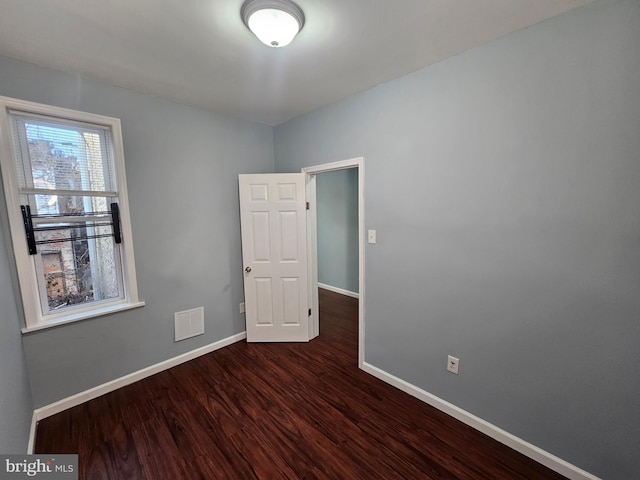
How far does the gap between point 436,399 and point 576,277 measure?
4.23 feet

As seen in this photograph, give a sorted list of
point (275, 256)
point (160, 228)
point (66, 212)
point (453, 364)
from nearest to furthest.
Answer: point (453, 364) → point (66, 212) → point (160, 228) → point (275, 256)

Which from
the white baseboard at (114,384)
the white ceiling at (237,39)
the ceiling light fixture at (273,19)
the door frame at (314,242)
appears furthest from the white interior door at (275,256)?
the ceiling light fixture at (273,19)

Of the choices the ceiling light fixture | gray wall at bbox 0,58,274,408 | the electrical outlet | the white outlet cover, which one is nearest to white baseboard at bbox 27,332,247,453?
gray wall at bbox 0,58,274,408

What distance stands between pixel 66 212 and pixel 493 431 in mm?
3477

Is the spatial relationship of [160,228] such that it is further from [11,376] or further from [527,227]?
[527,227]

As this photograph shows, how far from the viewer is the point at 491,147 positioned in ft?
5.28

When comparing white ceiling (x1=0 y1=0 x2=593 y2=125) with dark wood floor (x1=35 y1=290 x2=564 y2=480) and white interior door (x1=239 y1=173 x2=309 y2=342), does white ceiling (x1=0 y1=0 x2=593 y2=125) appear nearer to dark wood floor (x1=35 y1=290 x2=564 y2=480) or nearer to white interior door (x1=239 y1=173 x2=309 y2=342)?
white interior door (x1=239 y1=173 x2=309 y2=342)

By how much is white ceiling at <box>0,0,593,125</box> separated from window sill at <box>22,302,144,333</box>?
183 centimetres

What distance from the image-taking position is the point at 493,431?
171 cm

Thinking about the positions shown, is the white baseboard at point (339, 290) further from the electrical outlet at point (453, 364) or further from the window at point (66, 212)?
the window at point (66, 212)

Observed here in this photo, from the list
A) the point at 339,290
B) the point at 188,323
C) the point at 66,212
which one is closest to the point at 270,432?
the point at 188,323

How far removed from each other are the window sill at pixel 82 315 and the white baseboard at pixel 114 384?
0.60 metres

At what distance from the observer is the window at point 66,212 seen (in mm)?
1770

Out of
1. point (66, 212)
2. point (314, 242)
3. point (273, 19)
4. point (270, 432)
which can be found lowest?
point (270, 432)
